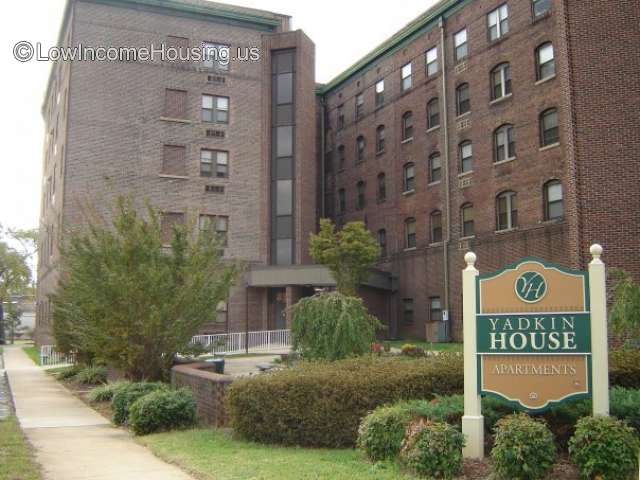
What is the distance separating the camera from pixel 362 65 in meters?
42.3

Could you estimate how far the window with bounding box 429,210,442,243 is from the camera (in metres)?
35.4

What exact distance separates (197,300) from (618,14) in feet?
59.7

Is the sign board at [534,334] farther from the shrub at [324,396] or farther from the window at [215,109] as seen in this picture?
the window at [215,109]

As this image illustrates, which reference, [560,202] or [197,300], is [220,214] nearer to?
[560,202]

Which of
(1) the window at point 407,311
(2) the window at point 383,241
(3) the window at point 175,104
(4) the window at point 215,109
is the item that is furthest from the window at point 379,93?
(1) the window at point 407,311

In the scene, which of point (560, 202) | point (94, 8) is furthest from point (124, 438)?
point (94, 8)

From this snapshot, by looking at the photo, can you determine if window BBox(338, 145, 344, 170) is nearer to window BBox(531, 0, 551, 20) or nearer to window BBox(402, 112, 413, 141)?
window BBox(402, 112, 413, 141)

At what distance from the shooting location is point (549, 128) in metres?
29.1

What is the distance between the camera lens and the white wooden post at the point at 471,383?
353 inches

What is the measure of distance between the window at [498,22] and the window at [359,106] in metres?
11.5

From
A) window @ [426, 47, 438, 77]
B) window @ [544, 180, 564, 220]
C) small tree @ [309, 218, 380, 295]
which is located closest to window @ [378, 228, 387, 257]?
small tree @ [309, 218, 380, 295]

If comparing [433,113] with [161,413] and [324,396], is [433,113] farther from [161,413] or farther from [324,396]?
[324,396]

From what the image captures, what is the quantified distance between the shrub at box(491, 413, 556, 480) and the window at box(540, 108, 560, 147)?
2248cm

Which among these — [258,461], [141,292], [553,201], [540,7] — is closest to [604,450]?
[258,461]
